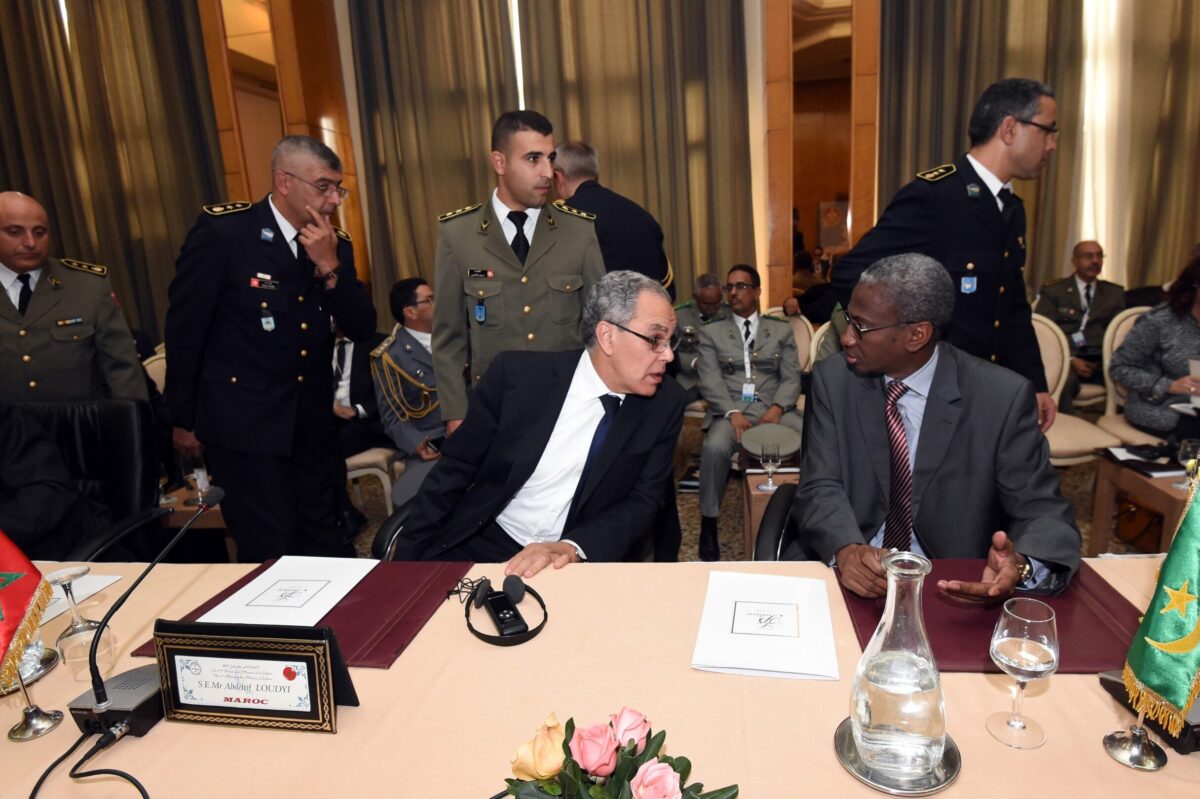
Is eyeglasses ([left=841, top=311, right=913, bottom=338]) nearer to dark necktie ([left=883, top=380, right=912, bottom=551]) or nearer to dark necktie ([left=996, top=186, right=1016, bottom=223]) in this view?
dark necktie ([left=883, top=380, right=912, bottom=551])

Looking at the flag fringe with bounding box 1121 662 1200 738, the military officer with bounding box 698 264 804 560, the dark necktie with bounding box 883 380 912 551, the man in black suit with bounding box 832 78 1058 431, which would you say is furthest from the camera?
the military officer with bounding box 698 264 804 560

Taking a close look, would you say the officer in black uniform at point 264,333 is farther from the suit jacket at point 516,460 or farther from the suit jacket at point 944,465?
the suit jacket at point 944,465

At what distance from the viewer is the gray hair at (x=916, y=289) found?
1662mm

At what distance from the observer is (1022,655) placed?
0.97m

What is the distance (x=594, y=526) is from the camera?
1800 mm

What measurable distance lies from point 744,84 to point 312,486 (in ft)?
15.2

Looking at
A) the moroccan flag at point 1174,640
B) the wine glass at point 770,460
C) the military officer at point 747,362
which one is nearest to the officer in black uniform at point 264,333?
the wine glass at point 770,460

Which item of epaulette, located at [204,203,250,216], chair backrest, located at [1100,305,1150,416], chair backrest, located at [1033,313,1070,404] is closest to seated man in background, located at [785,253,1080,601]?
epaulette, located at [204,203,250,216]

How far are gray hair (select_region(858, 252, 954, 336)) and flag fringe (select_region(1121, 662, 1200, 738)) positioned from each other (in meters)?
0.91

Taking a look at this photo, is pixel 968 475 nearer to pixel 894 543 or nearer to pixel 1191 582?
pixel 894 543

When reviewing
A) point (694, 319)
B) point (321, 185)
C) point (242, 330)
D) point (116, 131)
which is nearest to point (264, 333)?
point (242, 330)

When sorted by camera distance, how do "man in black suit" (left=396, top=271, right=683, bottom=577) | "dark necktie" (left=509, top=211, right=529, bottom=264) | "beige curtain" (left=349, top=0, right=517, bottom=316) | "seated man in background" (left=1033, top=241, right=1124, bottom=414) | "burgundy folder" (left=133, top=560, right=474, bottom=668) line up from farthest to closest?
"beige curtain" (left=349, top=0, right=517, bottom=316) < "seated man in background" (left=1033, top=241, right=1124, bottom=414) < "dark necktie" (left=509, top=211, right=529, bottom=264) < "man in black suit" (left=396, top=271, right=683, bottom=577) < "burgundy folder" (left=133, top=560, right=474, bottom=668)

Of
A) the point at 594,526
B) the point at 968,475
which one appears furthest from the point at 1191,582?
the point at 594,526

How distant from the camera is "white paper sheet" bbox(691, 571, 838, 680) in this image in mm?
1108
